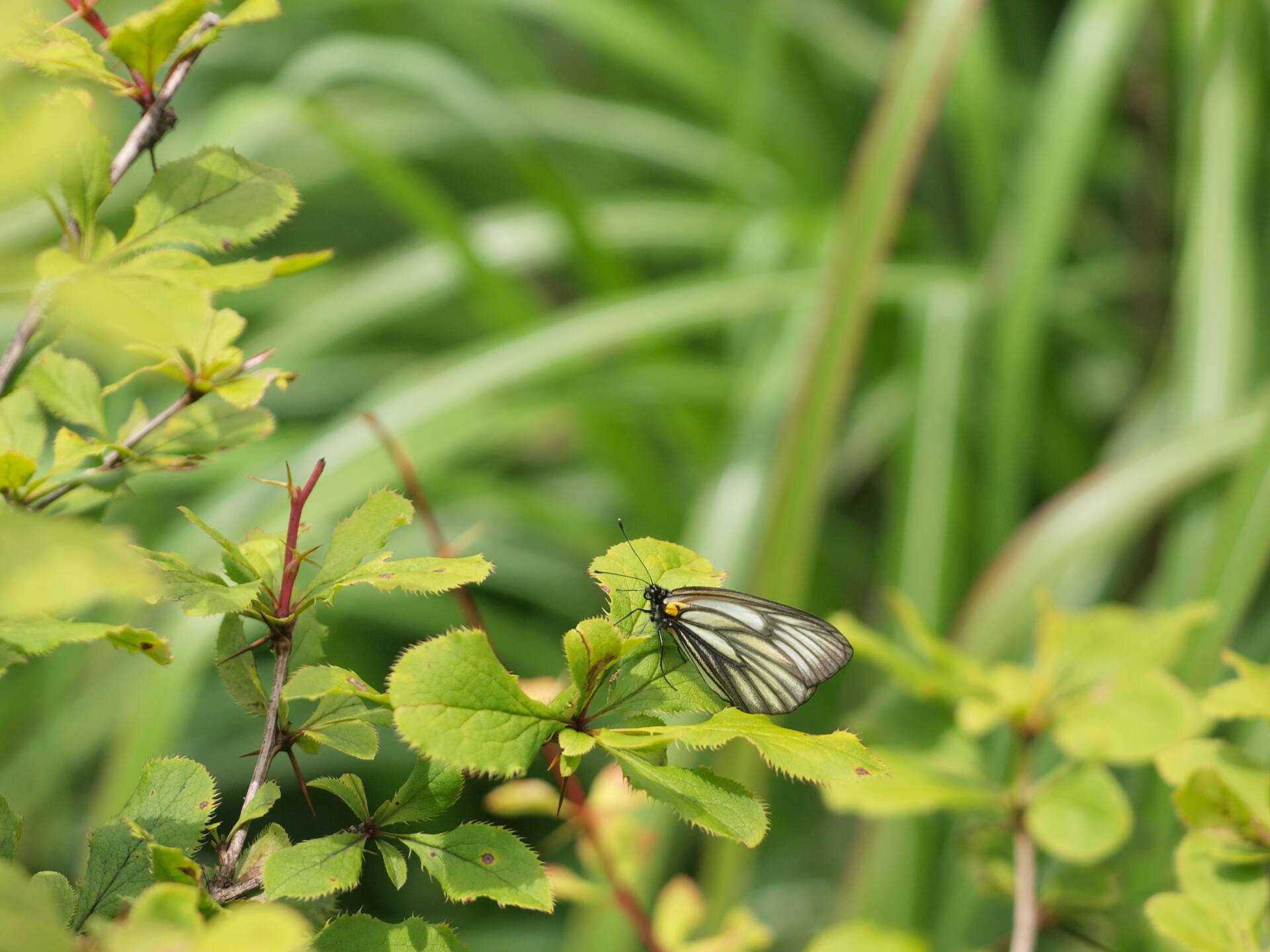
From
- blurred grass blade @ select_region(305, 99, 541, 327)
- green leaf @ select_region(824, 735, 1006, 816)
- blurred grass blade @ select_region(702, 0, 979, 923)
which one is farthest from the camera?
blurred grass blade @ select_region(305, 99, 541, 327)

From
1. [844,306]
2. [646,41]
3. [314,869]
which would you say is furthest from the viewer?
[646,41]

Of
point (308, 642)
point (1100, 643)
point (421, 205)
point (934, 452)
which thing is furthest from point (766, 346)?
point (308, 642)

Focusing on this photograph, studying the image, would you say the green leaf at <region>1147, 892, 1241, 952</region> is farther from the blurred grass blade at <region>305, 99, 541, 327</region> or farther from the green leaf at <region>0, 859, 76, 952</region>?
the blurred grass blade at <region>305, 99, 541, 327</region>

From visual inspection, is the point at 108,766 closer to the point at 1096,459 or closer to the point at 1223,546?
the point at 1223,546

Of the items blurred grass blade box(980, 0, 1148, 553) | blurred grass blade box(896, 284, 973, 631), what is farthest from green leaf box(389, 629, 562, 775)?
blurred grass blade box(980, 0, 1148, 553)

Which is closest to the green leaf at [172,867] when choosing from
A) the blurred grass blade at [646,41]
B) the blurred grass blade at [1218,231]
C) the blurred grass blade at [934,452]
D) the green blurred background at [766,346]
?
the green blurred background at [766,346]

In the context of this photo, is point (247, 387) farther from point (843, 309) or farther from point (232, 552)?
point (843, 309)
